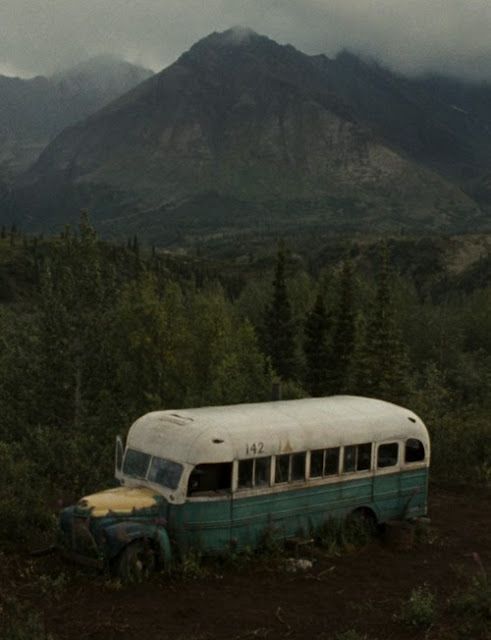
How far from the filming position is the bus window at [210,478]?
15047mm

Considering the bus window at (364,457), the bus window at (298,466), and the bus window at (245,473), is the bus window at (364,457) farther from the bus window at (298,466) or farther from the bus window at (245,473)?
the bus window at (245,473)

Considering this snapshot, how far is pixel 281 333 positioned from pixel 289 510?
41.0 meters

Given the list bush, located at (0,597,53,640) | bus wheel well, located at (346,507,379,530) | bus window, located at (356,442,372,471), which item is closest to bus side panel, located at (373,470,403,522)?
bus wheel well, located at (346,507,379,530)

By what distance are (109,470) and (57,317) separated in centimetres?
1363

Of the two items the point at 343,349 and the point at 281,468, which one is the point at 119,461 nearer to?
the point at 281,468

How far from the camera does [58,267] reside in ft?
110

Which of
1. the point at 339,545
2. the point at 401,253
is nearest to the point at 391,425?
the point at 339,545

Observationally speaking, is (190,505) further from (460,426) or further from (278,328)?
(278,328)

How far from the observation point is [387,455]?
17.9 metres

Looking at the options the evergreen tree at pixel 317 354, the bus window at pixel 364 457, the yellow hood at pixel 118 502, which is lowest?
the evergreen tree at pixel 317 354

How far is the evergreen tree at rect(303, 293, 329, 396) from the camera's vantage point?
52031mm

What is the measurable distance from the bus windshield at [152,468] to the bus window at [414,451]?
245 inches

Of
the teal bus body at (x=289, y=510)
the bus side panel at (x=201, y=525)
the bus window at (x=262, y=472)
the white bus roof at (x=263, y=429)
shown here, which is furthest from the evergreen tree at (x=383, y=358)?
the bus side panel at (x=201, y=525)

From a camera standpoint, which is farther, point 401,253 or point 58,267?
point 401,253
